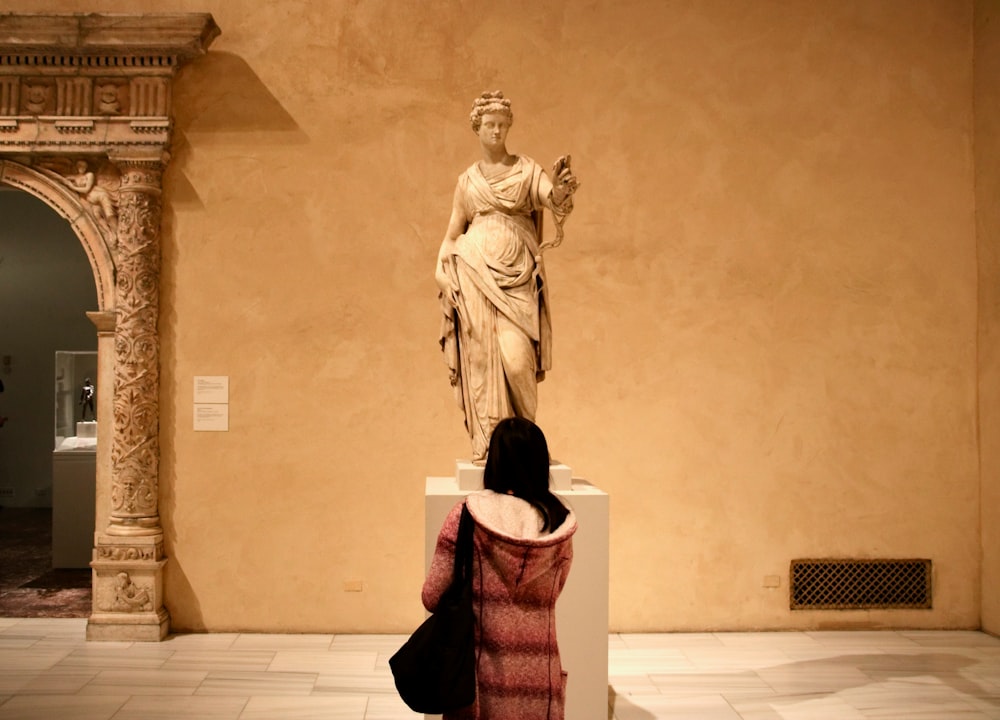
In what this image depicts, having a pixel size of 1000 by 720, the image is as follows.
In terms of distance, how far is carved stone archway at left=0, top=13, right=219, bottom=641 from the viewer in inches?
202

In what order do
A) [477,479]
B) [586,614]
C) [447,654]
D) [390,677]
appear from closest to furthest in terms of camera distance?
[447,654] → [586,614] → [477,479] → [390,677]

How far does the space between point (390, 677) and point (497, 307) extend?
6.97 feet

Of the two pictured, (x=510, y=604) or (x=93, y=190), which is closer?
(x=510, y=604)

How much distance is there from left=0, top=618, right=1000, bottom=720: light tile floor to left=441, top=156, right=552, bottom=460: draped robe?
5.04 ft

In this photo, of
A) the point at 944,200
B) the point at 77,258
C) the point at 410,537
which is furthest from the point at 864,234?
the point at 77,258

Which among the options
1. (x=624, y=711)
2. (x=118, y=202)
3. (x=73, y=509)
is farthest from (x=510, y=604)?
(x=73, y=509)

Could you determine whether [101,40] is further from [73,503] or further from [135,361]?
[73,503]

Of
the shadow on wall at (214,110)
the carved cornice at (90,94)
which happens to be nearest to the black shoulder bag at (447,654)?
the shadow on wall at (214,110)

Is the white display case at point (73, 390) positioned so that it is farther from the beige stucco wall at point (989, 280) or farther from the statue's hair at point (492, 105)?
the beige stucco wall at point (989, 280)

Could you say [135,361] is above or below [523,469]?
above

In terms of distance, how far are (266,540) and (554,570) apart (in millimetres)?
3454

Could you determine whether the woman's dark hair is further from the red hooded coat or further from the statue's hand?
the statue's hand

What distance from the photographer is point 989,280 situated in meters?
5.36

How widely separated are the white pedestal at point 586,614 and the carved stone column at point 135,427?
2.47m
